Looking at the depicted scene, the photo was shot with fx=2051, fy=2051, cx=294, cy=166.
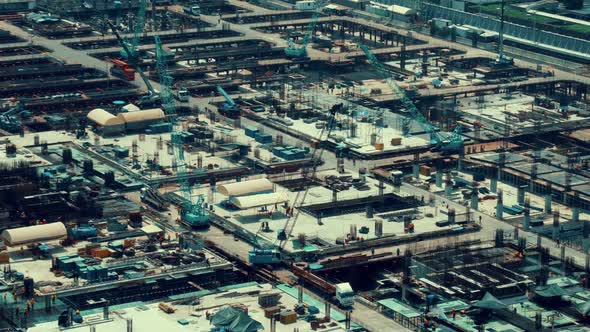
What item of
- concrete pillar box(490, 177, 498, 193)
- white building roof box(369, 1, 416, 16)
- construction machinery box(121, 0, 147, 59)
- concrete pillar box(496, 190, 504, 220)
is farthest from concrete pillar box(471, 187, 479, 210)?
white building roof box(369, 1, 416, 16)

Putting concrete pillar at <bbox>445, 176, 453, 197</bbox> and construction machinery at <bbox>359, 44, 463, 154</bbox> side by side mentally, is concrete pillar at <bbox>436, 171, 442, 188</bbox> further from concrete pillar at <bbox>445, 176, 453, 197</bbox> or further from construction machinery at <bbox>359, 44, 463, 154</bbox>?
construction machinery at <bbox>359, 44, 463, 154</bbox>

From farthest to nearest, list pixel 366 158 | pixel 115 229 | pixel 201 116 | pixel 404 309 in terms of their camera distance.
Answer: pixel 201 116
pixel 366 158
pixel 115 229
pixel 404 309

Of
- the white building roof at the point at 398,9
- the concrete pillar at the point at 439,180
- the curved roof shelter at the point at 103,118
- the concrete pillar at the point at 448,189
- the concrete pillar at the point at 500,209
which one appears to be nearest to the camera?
the concrete pillar at the point at 500,209

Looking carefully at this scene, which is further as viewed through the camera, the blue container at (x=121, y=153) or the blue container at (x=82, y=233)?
the blue container at (x=121, y=153)

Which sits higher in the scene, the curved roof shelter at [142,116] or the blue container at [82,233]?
the blue container at [82,233]

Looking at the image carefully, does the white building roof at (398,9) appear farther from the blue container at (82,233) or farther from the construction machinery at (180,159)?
the blue container at (82,233)

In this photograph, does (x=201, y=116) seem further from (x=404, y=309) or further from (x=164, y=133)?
(x=404, y=309)

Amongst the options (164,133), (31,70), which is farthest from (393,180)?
(31,70)

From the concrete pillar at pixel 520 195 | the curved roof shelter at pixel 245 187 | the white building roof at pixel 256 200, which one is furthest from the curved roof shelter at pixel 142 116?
the concrete pillar at pixel 520 195
